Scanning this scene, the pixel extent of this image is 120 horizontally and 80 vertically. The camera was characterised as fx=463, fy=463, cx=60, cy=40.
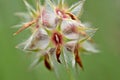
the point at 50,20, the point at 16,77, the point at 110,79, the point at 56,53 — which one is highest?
the point at 50,20

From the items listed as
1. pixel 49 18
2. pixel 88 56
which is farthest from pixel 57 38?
pixel 88 56

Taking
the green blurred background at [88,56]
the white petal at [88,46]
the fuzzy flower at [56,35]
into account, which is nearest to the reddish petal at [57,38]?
the fuzzy flower at [56,35]

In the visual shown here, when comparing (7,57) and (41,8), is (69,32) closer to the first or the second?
(41,8)

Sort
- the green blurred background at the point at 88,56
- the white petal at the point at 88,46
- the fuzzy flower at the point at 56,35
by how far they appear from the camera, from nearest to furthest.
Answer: the fuzzy flower at the point at 56,35 → the white petal at the point at 88,46 → the green blurred background at the point at 88,56

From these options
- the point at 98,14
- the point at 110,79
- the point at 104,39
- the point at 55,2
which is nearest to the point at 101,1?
the point at 98,14

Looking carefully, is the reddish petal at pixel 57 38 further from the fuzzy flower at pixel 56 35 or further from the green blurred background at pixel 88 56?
the green blurred background at pixel 88 56

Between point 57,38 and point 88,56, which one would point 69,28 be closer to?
point 57,38
